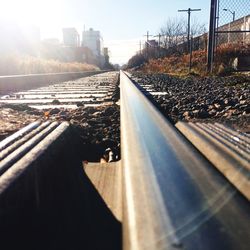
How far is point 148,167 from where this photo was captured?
2.52ft

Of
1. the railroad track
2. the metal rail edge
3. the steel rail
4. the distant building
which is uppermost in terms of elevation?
the distant building

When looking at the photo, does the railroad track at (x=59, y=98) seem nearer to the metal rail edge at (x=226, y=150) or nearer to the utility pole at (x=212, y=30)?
the metal rail edge at (x=226, y=150)

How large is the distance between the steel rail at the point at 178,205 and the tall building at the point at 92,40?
138m

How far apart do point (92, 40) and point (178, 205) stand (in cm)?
14979

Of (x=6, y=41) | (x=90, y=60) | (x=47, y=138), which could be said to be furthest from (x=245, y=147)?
(x=90, y=60)

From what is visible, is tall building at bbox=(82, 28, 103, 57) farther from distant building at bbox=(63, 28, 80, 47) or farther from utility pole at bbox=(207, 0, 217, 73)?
utility pole at bbox=(207, 0, 217, 73)

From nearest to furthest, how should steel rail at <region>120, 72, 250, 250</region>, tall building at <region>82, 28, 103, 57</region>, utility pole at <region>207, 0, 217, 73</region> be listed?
steel rail at <region>120, 72, 250, 250</region>
utility pole at <region>207, 0, 217, 73</region>
tall building at <region>82, 28, 103, 57</region>

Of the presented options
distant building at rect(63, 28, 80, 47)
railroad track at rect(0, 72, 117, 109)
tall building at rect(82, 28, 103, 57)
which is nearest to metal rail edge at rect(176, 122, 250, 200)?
railroad track at rect(0, 72, 117, 109)

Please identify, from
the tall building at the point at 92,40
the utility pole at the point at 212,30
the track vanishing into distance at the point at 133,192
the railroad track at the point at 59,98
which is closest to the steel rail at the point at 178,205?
the track vanishing into distance at the point at 133,192

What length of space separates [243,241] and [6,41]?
204ft

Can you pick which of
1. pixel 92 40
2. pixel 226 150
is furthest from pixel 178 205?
pixel 92 40

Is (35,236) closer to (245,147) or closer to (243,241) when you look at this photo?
(243,241)

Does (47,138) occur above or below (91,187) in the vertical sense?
above

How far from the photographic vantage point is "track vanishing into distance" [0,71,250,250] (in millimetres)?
549
